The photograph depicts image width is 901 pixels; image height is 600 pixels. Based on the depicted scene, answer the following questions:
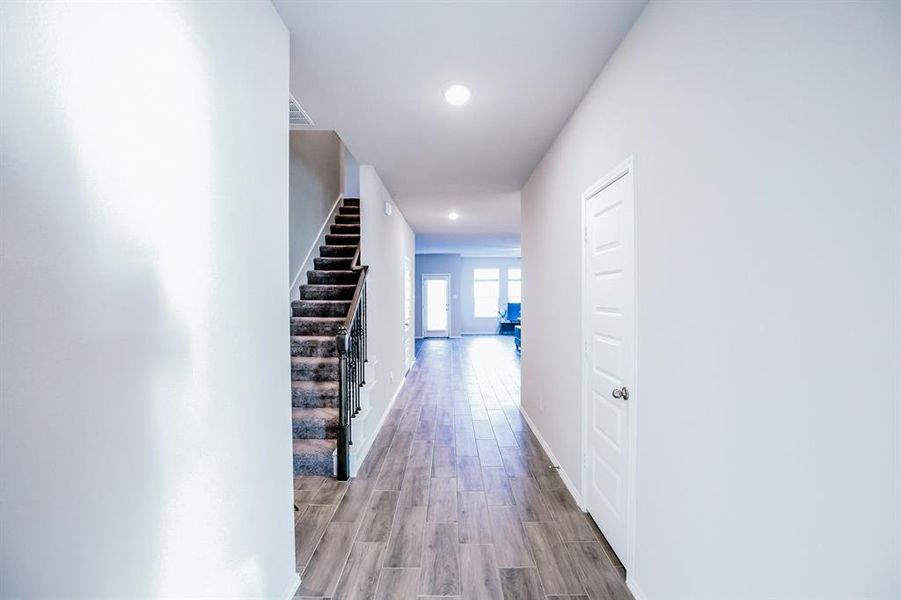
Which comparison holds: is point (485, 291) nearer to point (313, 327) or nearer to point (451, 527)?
point (313, 327)

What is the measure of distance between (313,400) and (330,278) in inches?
72.7

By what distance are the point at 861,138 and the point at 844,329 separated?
0.40 meters

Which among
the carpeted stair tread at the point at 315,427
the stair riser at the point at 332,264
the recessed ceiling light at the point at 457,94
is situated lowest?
the carpeted stair tread at the point at 315,427

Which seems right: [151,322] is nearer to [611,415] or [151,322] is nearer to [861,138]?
[861,138]

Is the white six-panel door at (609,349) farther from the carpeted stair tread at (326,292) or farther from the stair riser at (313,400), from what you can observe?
the carpeted stair tread at (326,292)

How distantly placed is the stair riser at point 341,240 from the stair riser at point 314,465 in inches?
125

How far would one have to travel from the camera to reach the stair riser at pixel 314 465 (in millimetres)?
2855

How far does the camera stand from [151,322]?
92 cm

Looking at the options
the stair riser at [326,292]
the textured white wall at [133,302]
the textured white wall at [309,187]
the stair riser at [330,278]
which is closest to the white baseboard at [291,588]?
the textured white wall at [133,302]

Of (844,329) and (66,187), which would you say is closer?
(66,187)

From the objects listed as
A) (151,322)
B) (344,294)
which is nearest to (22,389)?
(151,322)

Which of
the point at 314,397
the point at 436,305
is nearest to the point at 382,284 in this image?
the point at 314,397

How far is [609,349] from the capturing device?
2.03 metres

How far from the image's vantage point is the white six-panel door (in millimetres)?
1813
